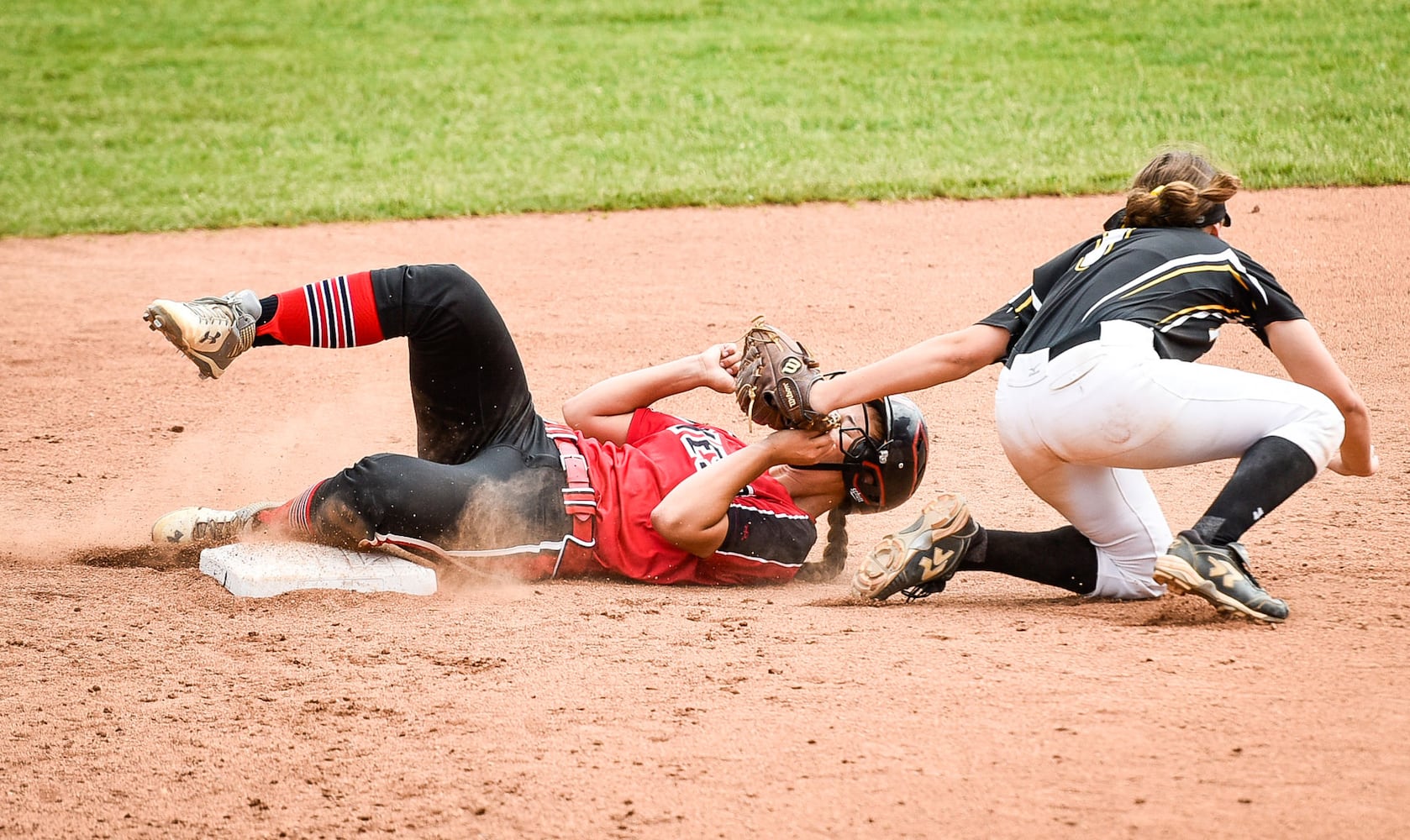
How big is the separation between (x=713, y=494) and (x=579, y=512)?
456mm

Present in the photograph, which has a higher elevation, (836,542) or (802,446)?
(802,446)

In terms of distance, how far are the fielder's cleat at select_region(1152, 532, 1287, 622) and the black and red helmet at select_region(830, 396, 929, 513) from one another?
0.95 m

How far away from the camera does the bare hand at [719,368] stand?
441cm

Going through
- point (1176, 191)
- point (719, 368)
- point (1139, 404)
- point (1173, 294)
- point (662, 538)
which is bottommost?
point (662, 538)

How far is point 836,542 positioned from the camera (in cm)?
434

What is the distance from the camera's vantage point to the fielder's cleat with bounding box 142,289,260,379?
12.7ft

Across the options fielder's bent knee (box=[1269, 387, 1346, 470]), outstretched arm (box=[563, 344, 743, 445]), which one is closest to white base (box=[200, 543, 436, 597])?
outstretched arm (box=[563, 344, 743, 445])

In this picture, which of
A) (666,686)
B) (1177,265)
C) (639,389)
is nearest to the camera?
(666,686)

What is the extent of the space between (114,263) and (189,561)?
5.35 metres

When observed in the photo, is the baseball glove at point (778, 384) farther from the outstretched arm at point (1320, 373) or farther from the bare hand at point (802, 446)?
the outstretched arm at point (1320, 373)

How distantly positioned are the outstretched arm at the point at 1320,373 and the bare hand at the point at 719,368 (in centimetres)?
162

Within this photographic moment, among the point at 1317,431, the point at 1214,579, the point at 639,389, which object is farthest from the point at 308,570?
the point at 1317,431

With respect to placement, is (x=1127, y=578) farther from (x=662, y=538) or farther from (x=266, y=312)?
(x=266, y=312)

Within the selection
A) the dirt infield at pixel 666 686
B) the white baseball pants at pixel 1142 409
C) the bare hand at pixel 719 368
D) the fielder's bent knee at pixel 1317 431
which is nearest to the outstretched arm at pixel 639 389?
the bare hand at pixel 719 368
